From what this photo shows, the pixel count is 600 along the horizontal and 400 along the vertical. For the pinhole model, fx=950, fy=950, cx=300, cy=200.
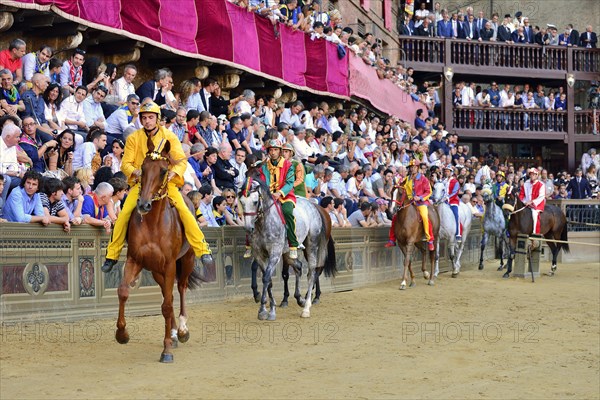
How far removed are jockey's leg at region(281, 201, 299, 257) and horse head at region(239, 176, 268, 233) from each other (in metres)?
0.59

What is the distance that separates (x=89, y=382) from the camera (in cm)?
859

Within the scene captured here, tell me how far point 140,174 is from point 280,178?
13.6 feet

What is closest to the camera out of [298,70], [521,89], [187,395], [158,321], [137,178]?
[187,395]

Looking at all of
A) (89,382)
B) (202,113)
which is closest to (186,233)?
(89,382)

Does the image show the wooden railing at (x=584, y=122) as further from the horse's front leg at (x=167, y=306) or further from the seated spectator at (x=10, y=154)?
the horse's front leg at (x=167, y=306)

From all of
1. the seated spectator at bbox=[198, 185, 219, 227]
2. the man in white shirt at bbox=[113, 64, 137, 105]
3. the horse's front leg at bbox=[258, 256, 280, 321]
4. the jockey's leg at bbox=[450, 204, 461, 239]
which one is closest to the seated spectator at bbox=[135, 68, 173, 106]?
the man in white shirt at bbox=[113, 64, 137, 105]

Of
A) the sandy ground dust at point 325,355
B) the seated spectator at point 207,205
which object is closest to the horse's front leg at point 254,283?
the sandy ground dust at point 325,355

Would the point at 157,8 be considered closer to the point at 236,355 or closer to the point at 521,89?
the point at 236,355

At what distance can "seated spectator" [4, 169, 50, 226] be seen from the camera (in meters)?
11.4

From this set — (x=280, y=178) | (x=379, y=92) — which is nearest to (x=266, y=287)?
(x=280, y=178)

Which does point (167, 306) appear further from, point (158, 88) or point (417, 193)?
point (417, 193)

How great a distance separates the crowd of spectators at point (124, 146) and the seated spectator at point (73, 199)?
0.04ft

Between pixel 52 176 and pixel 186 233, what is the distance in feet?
10.7

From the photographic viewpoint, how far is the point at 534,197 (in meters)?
22.3
